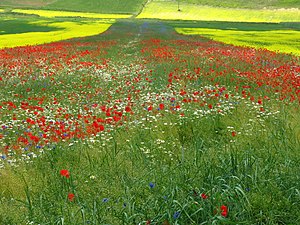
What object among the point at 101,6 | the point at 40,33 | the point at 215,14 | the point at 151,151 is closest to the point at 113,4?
the point at 101,6

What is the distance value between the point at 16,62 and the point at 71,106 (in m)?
10.2

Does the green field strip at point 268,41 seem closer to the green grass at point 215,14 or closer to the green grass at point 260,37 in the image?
the green grass at point 260,37

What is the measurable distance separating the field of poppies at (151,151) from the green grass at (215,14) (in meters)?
67.2

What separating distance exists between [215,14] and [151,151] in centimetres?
8523

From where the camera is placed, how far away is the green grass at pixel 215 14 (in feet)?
258

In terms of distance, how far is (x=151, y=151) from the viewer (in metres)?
6.20

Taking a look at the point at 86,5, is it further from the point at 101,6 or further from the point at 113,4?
the point at 113,4

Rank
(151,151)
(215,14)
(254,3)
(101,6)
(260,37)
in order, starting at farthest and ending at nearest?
(101,6) → (254,3) → (215,14) → (260,37) → (151,151)

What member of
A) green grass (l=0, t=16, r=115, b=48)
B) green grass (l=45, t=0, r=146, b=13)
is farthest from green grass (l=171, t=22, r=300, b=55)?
green grass (l=45, t=0, r=146, b=13)

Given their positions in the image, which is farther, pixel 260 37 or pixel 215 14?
pixel 215 14

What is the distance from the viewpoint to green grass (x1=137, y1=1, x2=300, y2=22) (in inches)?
3102

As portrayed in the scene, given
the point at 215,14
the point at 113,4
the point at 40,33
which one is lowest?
the point at 40,33

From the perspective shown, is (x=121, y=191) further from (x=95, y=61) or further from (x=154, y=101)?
(x=95, y=61)

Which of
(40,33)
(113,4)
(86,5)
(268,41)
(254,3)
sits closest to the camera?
(268,41)
